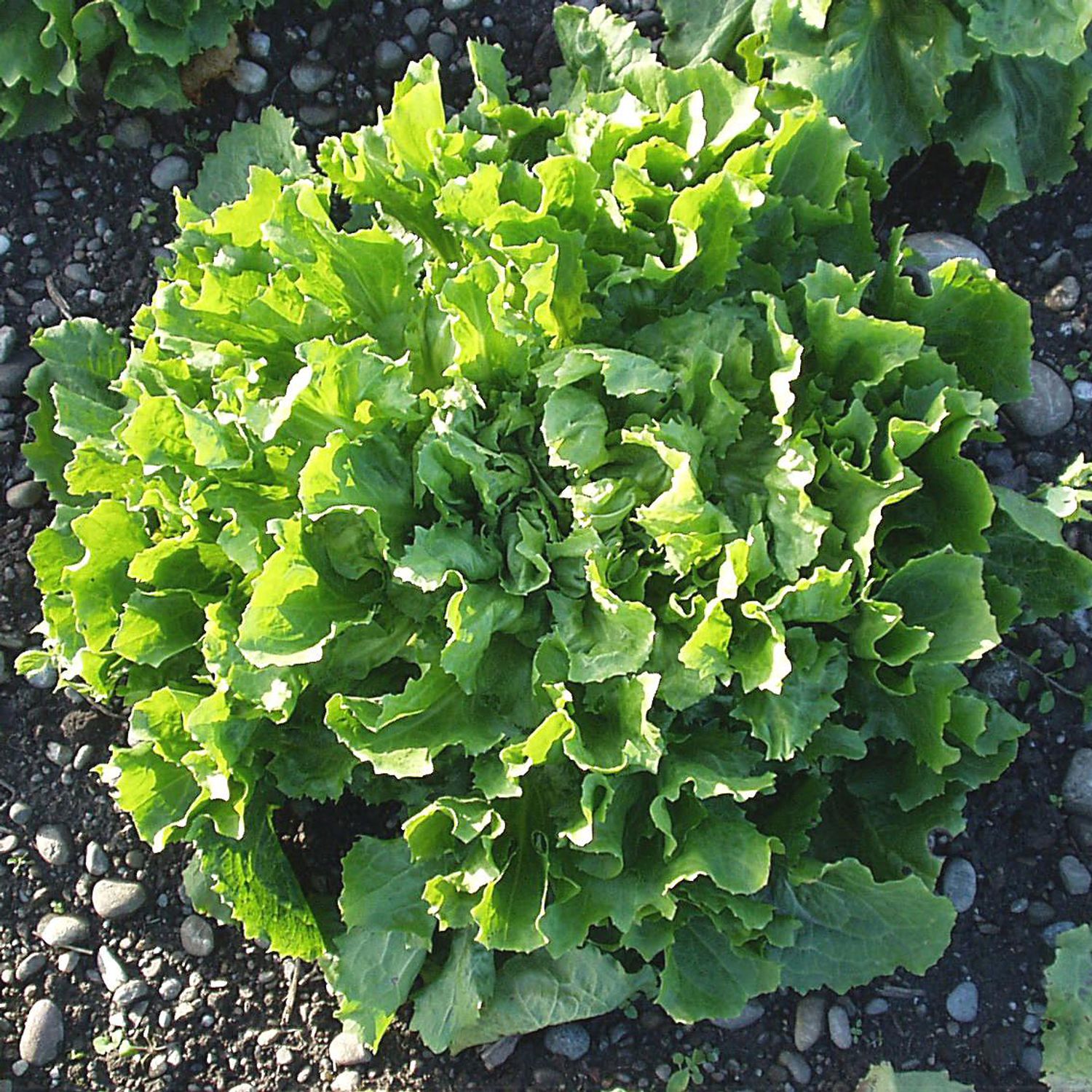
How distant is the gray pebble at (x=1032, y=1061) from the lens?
3779 mm

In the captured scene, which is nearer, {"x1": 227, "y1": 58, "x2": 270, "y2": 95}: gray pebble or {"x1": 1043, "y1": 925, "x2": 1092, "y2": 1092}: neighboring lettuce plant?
{"x1": 1043, "y1": 925, "x2": 1092, "y2": 1092}: neighboring lettuce plant

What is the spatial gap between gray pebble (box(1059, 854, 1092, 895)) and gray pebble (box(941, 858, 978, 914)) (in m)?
0.27

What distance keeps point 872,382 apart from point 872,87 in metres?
1.40

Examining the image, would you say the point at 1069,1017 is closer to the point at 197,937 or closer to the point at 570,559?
the point at 570,559

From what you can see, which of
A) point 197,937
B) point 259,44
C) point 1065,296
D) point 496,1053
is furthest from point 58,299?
point 1065,296

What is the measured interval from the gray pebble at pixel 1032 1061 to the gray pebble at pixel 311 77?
3.98 metres

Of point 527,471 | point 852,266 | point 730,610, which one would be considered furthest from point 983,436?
point 527,471

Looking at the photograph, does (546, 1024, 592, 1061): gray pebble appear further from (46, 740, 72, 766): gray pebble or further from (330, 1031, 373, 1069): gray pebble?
(46, 740, 72, 766): gray pebble

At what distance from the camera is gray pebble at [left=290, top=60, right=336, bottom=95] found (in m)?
4.64

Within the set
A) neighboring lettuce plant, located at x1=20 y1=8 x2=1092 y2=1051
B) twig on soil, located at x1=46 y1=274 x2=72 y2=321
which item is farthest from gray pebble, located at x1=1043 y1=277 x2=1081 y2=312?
twig on soil, located at x1=46 y1=274 x2=72 y2=321

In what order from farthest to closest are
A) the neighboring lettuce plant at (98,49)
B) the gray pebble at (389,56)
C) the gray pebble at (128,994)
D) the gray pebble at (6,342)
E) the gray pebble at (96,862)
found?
1. the gray pebble at (389,56)
2. the gray pebble at (6,342)
3. the neighboring lettuce plant at (98,49)
4. the gray pebble at (96,862)
5. the gray pebble at (128,994)

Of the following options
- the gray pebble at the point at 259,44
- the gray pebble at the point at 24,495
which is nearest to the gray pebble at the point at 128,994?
the gray pebble at the point at 24,495

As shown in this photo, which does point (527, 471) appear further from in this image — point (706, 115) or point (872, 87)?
point (872, 87)

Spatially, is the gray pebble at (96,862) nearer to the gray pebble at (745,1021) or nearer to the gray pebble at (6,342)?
the gray pebble at (6,342)
